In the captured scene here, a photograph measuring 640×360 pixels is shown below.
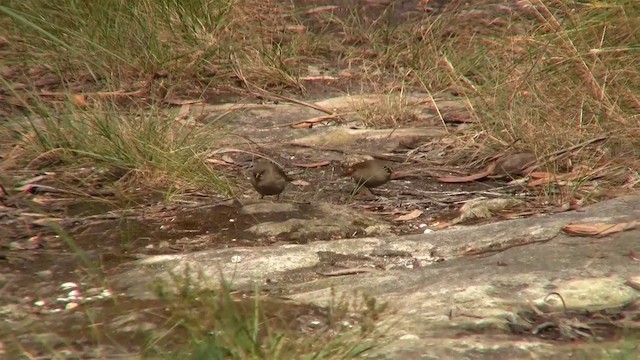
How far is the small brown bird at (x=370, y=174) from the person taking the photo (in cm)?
470

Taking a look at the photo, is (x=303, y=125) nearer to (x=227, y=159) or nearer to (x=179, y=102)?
(x=179, y=102)

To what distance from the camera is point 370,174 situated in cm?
471

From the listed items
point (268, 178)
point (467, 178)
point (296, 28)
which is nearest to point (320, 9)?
point (296, 28)

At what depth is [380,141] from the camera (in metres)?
5.80

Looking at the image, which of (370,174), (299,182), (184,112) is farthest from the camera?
(184,112)

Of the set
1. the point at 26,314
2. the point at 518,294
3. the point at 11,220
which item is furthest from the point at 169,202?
the point at 518,294

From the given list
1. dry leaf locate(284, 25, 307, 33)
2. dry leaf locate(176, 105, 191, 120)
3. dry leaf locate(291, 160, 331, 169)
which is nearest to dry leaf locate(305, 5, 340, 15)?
dry leaf locate(284, 25, 307, 33)

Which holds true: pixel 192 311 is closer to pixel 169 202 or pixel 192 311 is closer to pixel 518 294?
pixel 518 294

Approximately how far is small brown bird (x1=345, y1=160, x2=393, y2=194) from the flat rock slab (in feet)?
2.35

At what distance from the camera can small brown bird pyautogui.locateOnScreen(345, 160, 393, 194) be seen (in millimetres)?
4703

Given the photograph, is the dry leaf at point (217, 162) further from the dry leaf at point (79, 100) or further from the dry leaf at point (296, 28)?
the dry leaf at point (296, 28)

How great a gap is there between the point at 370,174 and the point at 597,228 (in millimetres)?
1428

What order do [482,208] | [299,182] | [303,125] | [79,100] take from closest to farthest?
[482,208]
[299,182]
[79,100]
[303,125]

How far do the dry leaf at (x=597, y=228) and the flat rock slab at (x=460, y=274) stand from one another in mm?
42
